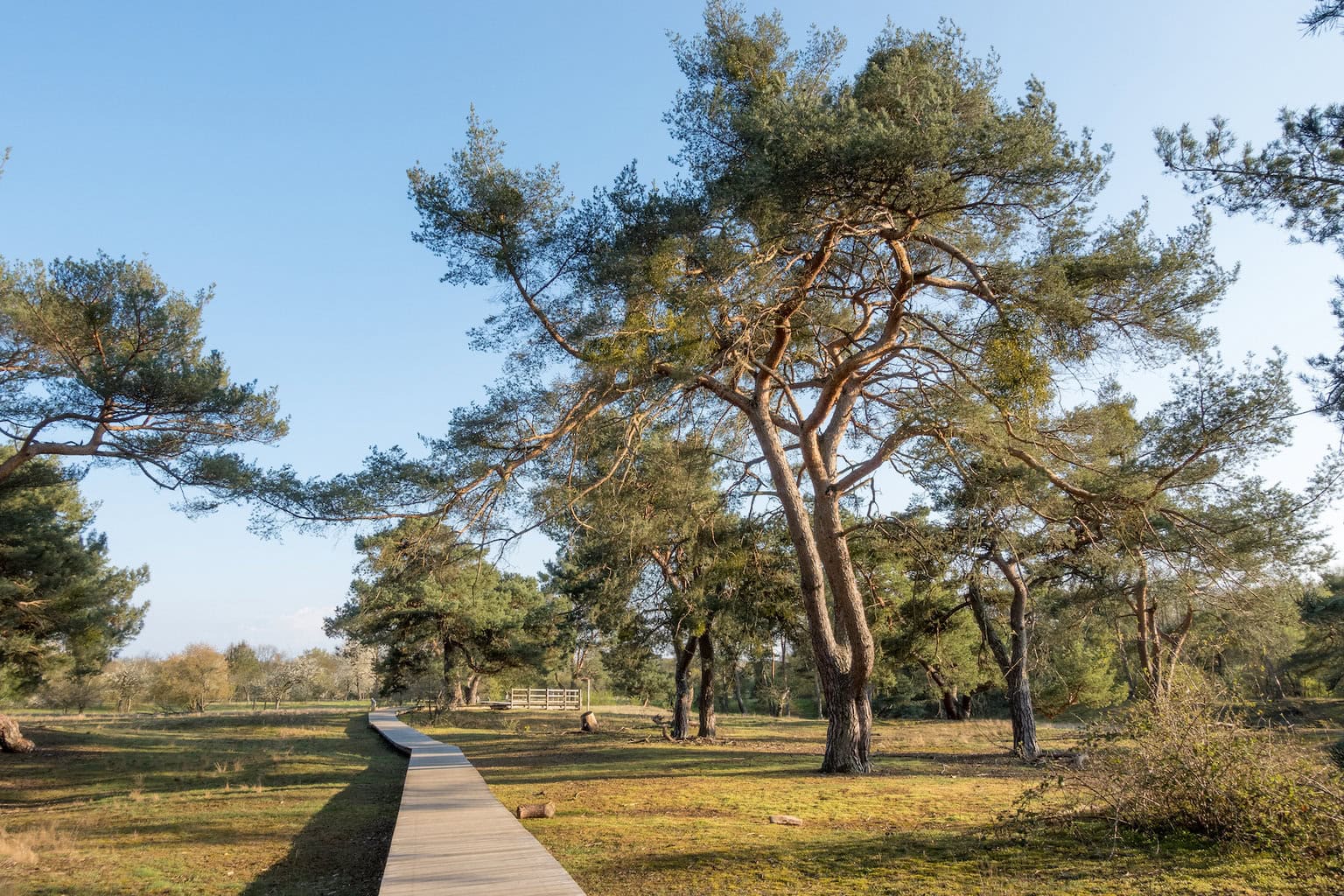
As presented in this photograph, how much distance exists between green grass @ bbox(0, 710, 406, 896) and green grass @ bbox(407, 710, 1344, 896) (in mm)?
1913

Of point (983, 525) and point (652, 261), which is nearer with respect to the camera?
point (652, 261)

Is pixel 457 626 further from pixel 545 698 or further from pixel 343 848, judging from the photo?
pixel 343 848

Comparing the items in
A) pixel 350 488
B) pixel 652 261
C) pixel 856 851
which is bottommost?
pixel 856 851

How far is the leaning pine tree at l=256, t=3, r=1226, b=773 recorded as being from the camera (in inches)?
335

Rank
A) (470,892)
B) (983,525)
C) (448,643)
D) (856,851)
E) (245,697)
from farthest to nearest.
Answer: (245,697), (448,643), (983,525), (856,851), (470,892)

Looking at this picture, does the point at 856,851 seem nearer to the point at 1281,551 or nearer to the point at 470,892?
the point at 470,892

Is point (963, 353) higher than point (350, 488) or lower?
higher

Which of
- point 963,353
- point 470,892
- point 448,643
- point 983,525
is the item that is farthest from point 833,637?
point 448,643

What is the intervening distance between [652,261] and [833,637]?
6287 mm

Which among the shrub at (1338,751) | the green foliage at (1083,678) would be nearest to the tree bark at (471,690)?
the green foliage at (1083,678)

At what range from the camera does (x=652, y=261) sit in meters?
9.48

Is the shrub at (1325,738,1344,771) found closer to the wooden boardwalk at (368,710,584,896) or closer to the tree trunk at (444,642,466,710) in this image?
the wooden boardwalk at (368,710,584,896)

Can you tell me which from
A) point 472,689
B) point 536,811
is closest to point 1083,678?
point 472,689

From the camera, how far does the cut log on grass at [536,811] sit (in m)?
8.45
